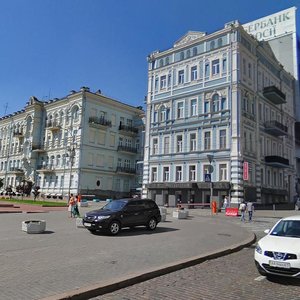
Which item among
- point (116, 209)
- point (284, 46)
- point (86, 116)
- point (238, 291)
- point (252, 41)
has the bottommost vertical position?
point (238, 291)

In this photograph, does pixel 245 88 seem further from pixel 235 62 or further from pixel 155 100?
pixel 155 100

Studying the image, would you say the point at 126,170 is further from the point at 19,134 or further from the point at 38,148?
the point at 19,134

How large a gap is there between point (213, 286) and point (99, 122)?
53.0 metres

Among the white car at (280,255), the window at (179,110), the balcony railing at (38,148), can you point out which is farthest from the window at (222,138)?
the balcony railing at (38,148)

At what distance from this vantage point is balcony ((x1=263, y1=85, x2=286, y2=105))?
4716cm

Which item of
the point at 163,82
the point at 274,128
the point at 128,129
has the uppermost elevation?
the point at 163,82

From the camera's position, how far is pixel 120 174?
204 ft

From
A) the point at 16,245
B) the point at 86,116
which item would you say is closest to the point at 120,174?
the point at 86,116

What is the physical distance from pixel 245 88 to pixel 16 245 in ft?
117

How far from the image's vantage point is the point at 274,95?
1898 inches

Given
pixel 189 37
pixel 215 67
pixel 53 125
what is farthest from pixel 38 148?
pixel 215 67

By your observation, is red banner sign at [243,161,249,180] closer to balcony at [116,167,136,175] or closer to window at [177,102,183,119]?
window at [177,102,183,119]

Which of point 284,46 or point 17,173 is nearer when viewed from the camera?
point 284,46

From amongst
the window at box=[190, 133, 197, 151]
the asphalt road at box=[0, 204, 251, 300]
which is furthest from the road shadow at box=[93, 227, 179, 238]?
the window at box=[190, 133, 197, 151]
